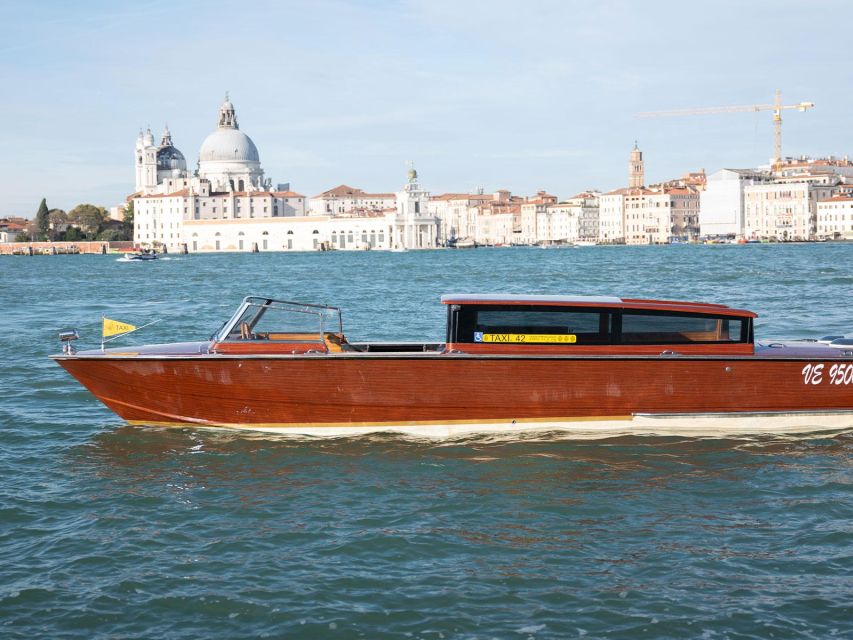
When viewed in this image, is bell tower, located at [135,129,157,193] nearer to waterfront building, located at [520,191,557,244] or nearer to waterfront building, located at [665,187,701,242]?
waterfront building, located at [520,191,557,244]

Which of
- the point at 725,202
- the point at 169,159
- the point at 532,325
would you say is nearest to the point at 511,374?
the point at 532,325

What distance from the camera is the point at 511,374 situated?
30.5 feet

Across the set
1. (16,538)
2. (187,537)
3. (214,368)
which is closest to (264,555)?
(187,537)

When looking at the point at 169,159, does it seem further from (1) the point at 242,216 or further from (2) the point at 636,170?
(2) the point at 636,170

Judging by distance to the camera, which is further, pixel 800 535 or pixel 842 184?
pixel 842 184

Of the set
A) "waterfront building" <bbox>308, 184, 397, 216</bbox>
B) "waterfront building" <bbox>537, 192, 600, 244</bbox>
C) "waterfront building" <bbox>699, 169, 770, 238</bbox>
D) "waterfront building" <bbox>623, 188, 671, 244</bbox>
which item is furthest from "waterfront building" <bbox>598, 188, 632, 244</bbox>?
"waterfront building" <bbox>308, 184, 397, 216</bbox>

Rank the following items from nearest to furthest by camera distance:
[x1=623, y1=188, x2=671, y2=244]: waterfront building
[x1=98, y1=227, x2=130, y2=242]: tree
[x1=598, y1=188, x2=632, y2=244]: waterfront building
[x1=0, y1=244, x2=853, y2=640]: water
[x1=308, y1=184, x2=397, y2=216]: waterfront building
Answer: [x1=0, y1=244, x2=853, y2=640]: water → [x1=98, y1=227, x2=130, y2=242]: tree → [x1=623, y1=188, x2=671, y2=244]: waterfront building → [x1=598, y1=188, x2=632, y2=244]: waterfront building → [x1=308, y1=184, x2=397, y2=216]: waterfront building

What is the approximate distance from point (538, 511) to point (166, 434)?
388 cm

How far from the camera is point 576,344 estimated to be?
30.7 feet

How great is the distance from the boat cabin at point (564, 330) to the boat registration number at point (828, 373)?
0.55m

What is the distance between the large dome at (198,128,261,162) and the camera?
466 ft

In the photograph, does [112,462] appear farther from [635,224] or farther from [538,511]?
[635,224]

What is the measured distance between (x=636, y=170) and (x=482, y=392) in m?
165

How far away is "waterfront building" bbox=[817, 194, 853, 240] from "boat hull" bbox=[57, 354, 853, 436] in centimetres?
12011
